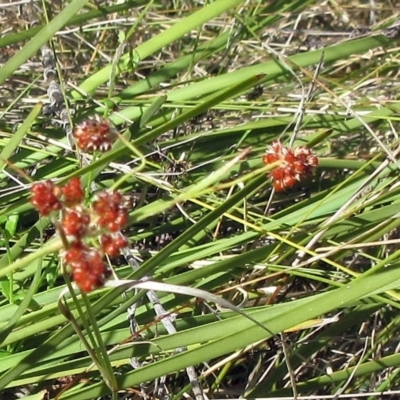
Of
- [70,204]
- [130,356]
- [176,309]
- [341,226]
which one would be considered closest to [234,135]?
[341,226]

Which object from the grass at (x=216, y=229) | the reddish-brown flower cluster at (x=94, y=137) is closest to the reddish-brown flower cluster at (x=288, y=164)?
the grass at (x=216, y=229)

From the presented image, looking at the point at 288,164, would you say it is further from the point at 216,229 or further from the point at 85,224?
the point at 216,229

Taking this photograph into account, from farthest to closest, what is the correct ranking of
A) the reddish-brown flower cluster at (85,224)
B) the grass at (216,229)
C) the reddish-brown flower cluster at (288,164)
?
the grass at (216,229)
the reddish-brown flower cluster at (288,164)
the reddish-brown flower cluster at (85,224)

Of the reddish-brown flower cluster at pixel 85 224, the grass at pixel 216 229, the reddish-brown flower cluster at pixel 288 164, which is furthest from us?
the grass at pixel 216 229

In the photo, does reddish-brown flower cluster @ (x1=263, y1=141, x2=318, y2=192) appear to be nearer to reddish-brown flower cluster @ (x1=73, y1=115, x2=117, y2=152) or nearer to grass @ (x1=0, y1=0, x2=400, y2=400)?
grass @ (x1=0, y1=0, x2=400, y2=400)

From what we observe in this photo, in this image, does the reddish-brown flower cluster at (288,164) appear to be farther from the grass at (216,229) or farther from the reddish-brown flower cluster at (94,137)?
the reddish-brown flower cluster at (94,137)
